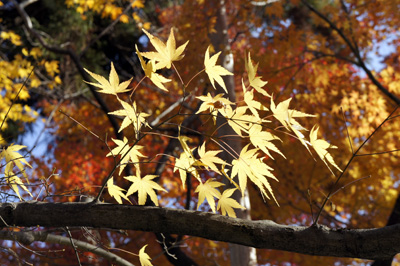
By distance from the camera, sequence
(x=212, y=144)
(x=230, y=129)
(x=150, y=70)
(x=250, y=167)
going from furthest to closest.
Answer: (x=212, y=144), (x=230, y=129), (x=250, y=167), (x=150, y=70)

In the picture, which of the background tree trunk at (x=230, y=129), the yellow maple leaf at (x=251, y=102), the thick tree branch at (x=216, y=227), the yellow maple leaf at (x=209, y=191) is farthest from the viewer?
the background tree trunk at (x=230, y=129)

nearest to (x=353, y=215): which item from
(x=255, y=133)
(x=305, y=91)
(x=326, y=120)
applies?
(x=326, y=120)

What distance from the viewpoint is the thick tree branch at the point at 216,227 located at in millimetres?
1187

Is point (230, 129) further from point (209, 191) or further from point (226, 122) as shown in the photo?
point (226, 122)

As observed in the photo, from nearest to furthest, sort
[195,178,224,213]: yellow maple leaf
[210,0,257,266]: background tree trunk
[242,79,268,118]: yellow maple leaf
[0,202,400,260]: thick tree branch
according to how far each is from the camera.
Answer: [0,202,400,260]: thick tree branch → [242,79,268,118]: yellow maple leaf → [195,178,224,213]: yellow maple leaf → [210,0,257,266]: background tree trunk

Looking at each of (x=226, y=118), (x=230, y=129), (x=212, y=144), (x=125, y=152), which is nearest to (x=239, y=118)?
(x=226, y=118)

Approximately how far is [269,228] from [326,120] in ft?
22.0

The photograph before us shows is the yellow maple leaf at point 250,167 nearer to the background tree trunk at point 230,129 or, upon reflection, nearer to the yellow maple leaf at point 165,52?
the yellow maple leaf at point 165,52

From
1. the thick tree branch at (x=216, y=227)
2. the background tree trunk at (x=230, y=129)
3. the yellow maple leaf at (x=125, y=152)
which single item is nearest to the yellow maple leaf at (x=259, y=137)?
the thick tree branch at (x=216, y=227)

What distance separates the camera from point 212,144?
278 inches

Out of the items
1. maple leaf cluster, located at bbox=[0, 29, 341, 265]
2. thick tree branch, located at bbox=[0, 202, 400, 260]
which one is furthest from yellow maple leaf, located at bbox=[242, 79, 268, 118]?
thick tree branch, located at bbox=[0, 202, 400, 260]

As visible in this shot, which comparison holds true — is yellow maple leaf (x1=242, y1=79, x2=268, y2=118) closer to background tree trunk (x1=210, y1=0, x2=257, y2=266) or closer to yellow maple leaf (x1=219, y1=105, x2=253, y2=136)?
yellow maple leaf (x1=219, y1=105, x2=253, y2=136)

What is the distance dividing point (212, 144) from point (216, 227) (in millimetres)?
5785

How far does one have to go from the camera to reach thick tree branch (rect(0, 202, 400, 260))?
1187 millimetres
